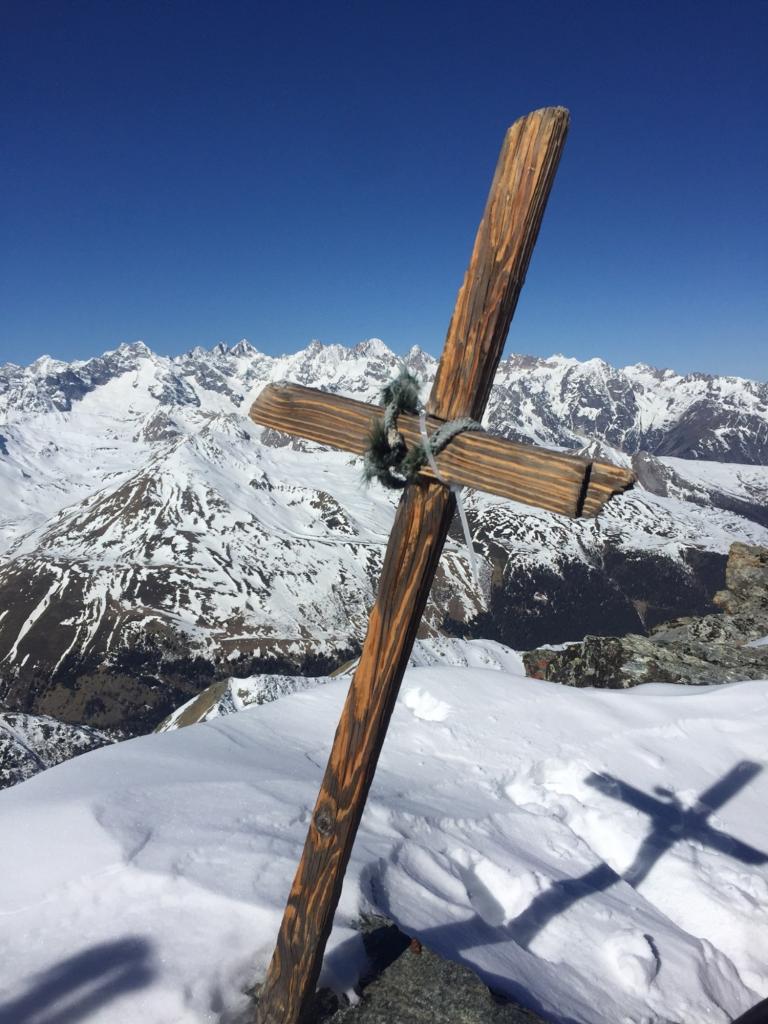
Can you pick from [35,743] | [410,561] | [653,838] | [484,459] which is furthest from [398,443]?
[35,743]

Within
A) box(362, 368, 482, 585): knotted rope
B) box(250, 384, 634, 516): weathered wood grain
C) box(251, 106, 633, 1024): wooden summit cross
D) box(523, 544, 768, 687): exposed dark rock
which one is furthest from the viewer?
box(523, 544, 768, 687): exposed dark rock

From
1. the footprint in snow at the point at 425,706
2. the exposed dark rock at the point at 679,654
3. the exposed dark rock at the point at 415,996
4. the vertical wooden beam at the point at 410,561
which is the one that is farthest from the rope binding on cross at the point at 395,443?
the exposed dark rock at the point at 679,654

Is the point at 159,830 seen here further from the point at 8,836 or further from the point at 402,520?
the point at 402,520

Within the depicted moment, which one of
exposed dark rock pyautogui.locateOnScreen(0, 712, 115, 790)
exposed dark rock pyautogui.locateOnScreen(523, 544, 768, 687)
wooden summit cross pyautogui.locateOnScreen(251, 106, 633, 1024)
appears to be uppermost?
wooden summit cross pyautogui.locateOnScreen(251, 106, 633, 1024)

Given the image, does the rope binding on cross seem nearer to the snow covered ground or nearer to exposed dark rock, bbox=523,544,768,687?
the snow covered ground

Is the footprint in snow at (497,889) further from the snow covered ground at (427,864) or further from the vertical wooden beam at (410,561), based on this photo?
the vertical wooden beam at (410,561)

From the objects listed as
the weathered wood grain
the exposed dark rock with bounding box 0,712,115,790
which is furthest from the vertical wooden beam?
the exposed dark rock with bounding box 0,712,115,790

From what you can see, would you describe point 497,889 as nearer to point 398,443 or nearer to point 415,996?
point 415,996
